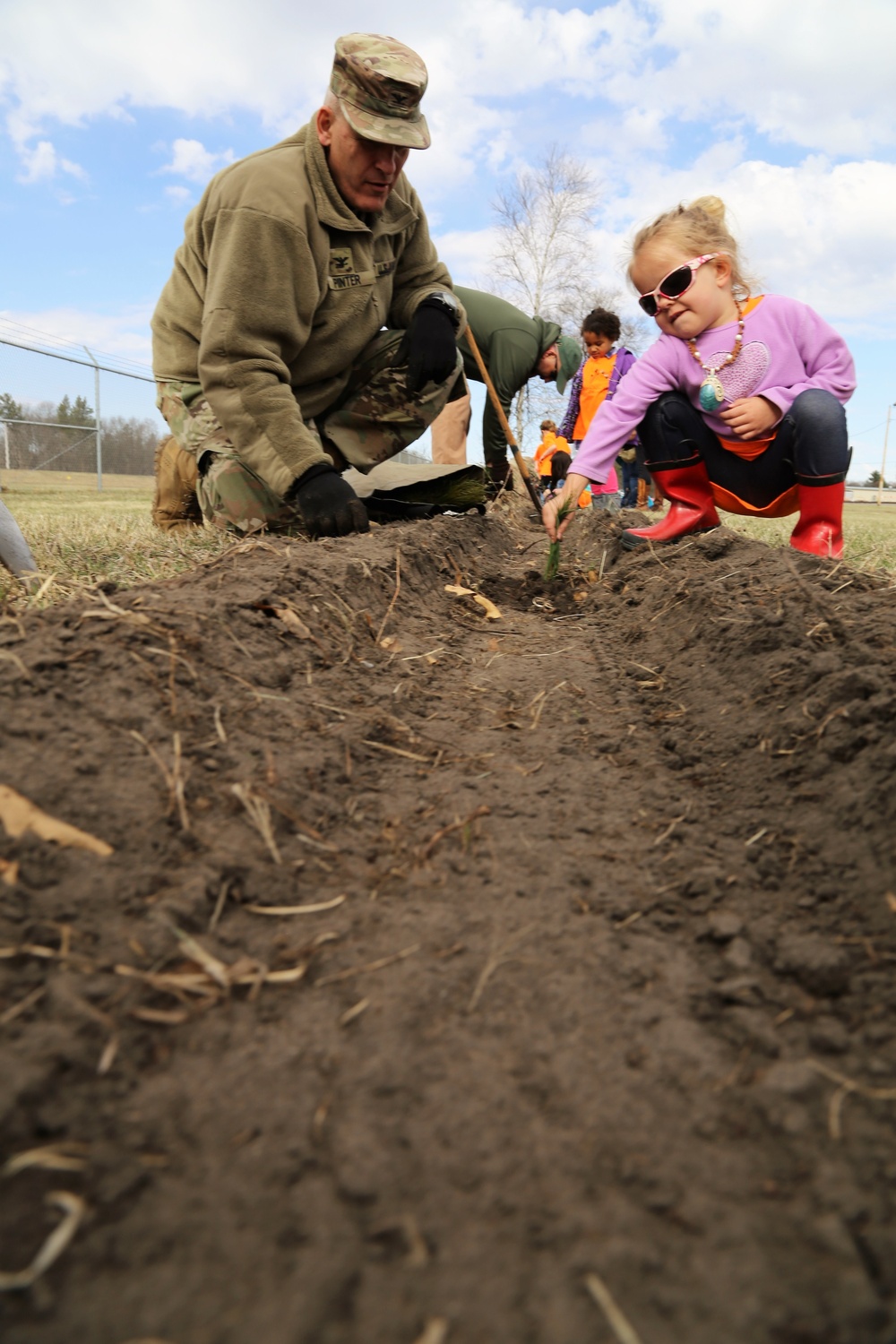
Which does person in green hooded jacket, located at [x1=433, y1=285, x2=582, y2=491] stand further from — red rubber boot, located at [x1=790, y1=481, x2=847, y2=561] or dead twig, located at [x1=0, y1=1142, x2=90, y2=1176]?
dead twig, located at [x1=0, y1=1142, x2=90, y2=1176]

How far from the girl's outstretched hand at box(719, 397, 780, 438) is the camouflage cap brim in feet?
4.90

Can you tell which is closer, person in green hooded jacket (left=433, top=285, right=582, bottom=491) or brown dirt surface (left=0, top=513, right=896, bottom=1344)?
brown dirt surface (left=0, top=513, right=896, bottom=1344)

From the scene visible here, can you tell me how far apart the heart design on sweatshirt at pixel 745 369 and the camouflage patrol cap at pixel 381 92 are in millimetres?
1379

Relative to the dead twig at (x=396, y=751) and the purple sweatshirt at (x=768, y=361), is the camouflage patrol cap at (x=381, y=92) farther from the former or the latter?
the dead twig at (x=396, y=751)

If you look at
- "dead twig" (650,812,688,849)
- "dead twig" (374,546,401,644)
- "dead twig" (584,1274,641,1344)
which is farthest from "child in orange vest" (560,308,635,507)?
"dead twig" (584,1274,641,1344)

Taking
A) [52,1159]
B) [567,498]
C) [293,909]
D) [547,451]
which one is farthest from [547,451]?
[52,1159]

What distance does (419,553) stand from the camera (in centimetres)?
312

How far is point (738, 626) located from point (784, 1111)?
4.99 feet

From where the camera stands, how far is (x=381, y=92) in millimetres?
2916

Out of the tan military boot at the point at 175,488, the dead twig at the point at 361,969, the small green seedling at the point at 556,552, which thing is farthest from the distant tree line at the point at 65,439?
the dead twig at the point at 361,969

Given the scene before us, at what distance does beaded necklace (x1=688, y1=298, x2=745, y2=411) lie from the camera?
9.80 ft

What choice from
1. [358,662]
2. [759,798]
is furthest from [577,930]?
[358,662]

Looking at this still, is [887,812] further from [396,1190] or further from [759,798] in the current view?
[396,1190]

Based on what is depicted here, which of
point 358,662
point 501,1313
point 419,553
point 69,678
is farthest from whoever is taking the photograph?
point 419,553
